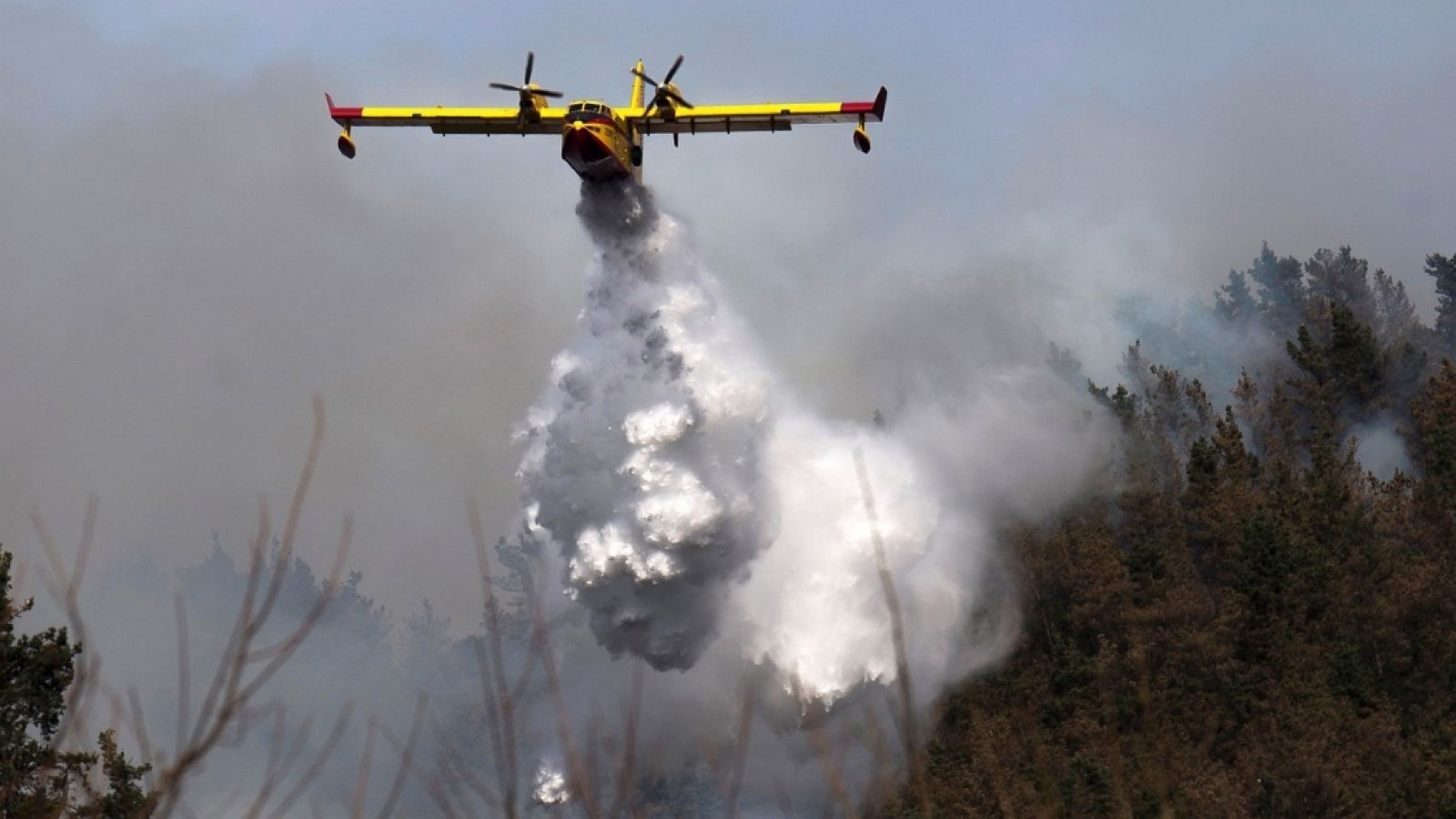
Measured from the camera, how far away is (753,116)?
41.9m

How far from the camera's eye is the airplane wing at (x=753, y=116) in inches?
1630

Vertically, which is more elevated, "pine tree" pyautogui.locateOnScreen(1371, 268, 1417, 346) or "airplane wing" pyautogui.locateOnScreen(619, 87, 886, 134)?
"pine tree" pyautogui.locateOnScreen(1371, 268, 1417, 346)

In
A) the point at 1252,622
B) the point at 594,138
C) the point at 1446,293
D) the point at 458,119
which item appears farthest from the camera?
the point at 1446,293

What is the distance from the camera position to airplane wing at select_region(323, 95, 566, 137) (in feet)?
136

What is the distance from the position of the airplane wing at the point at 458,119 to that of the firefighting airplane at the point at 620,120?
0.03 meters

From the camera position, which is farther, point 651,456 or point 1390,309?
point 1390,309

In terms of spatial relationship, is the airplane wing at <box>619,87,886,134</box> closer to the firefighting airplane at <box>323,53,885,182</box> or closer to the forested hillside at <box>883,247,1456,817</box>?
the firefighting airplane at <box>323,53,885,182</box>

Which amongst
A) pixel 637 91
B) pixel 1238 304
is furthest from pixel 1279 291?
pixel 637 91

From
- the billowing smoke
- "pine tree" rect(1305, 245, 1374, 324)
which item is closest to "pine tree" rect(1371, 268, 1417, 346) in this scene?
"pine tree" rect(1305, 245, 1374, 324)

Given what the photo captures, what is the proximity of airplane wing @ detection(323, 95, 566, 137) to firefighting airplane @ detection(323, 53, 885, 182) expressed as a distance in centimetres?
3

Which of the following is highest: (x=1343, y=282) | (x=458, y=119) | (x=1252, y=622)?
(x=1343, y=282)

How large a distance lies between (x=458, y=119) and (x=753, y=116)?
8.52m

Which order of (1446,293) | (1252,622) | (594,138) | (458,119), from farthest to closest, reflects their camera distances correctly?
(1446,293), (1252,622), (458,119), (594,138)

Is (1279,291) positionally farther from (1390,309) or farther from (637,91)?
(637,91)
